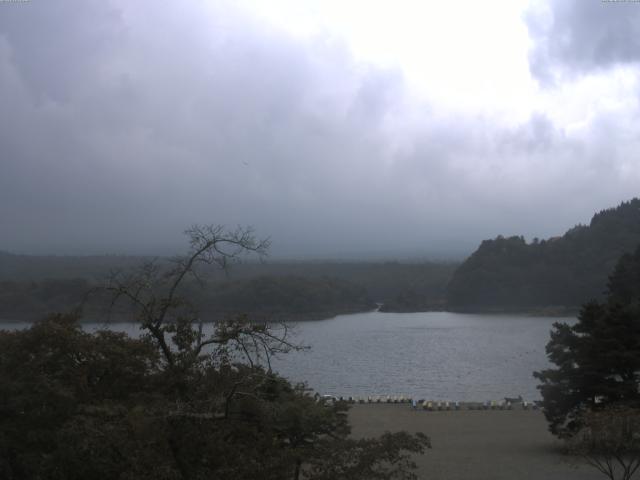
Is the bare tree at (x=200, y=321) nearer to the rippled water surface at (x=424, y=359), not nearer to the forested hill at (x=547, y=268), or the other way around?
the rippled water surface at (x=424, y=359)

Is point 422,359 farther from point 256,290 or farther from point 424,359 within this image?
point 256,290

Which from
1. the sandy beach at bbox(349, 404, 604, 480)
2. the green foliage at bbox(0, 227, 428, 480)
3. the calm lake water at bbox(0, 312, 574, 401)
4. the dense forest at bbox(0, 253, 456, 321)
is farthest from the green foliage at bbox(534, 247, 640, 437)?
the dense forest at bbox(0, 253, 456, 321)

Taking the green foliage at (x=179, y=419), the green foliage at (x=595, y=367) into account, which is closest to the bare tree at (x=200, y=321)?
the green foliage at (x=179, y=419)

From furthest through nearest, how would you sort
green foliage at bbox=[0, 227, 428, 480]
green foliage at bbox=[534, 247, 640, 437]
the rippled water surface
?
the rippled water surface < green foliage at bbox=[534, 247, 640, 437] < green foliage at bbox=[0, 227, 428, 480]

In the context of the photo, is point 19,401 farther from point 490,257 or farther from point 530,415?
point 490,257

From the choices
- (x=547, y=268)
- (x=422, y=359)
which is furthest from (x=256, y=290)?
(x=547, y=268)

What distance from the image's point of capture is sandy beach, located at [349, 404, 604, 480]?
37.6 ft

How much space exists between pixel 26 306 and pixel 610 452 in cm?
2925

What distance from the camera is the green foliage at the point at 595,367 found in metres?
12.6

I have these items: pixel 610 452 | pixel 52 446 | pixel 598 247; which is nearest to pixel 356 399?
pixel 610 452

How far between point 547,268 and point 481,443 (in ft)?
157

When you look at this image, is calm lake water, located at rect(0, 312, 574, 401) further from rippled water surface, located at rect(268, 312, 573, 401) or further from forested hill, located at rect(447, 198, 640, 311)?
forested hill, located at rect(447, 198, 640, 311)

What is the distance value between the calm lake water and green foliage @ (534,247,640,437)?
5.33 m

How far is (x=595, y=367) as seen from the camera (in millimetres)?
12906
